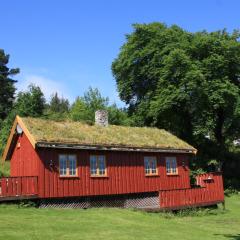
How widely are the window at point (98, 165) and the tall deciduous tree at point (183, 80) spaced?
53.1 feet

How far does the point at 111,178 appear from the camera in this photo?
3012cm

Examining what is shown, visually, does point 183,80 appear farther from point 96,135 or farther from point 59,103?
point 59,103

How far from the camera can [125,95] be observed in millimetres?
50750

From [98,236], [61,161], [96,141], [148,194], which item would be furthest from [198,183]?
[98,236]

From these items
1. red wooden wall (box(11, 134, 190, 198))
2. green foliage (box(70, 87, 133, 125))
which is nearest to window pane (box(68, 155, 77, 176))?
red wooden wall (box(11, 134, 190, 198))

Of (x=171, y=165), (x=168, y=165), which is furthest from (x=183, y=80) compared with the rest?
(x=168, y=165)

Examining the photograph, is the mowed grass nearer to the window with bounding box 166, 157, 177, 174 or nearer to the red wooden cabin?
the red wooden cabin

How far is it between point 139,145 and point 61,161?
6.11 metres

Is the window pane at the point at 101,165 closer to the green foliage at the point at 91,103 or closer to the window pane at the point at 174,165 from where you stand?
the window pane at the point at 174,165

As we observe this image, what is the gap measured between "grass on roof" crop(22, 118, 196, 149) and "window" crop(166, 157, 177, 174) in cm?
93

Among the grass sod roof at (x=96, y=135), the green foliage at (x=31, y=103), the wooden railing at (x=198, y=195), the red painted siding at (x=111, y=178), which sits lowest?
the wooden railing at (x=198, y=195)

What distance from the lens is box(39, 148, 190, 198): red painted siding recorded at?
27109 mm

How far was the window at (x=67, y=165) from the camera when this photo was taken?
27.8 meters

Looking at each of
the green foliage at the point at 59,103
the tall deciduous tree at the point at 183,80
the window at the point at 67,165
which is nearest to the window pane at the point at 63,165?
the window at the point at 67,165
